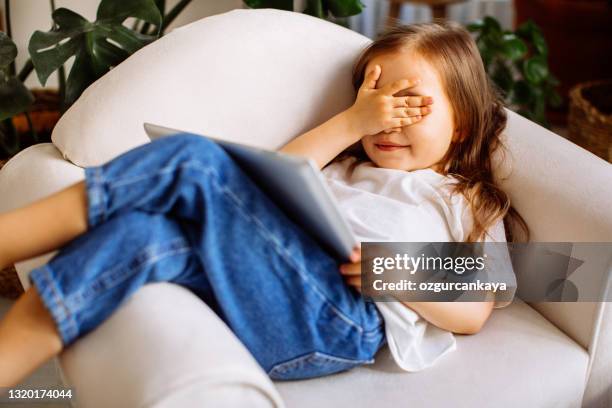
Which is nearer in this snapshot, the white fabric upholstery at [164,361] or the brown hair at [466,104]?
the white fabric upholstery at [164,361]

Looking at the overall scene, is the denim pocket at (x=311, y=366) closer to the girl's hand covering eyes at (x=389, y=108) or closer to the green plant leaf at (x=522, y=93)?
the girl's hand covering eyes at (x=389, y=108)

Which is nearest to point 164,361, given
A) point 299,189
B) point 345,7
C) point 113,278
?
point 113,278

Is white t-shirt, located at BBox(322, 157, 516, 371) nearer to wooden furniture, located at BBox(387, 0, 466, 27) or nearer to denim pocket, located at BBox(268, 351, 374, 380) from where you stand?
denim pocket, located at BBox(268, 351, 374, 380)

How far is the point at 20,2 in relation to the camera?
2.28 m

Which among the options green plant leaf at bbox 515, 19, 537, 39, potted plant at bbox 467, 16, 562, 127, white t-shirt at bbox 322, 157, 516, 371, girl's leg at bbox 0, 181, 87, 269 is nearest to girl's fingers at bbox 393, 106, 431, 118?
white t-shirt at bbox 322, 157, 516, 371

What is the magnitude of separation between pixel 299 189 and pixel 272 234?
0.09 metres

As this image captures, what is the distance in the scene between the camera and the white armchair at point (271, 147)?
0.90m

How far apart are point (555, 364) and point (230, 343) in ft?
1.84

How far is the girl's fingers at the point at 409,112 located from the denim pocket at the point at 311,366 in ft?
1.38

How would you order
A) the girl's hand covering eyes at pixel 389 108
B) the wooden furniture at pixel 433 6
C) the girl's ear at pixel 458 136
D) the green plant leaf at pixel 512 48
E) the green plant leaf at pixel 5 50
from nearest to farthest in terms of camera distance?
the girl's hand covering eyes at pixel 389 108, the girl's ear at pixel 458 136, the green plant leaf at pixel 5 50, the green plant leaf at pixel 512 48, the wooden furniture at pixel 433 6

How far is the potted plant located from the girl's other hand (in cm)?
123

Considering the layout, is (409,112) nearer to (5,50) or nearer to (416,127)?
(416,127)

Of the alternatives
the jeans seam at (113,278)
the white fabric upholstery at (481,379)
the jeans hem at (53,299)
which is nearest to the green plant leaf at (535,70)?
the white fabric upholstery at (481,379)

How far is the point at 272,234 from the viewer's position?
3.42 feet
